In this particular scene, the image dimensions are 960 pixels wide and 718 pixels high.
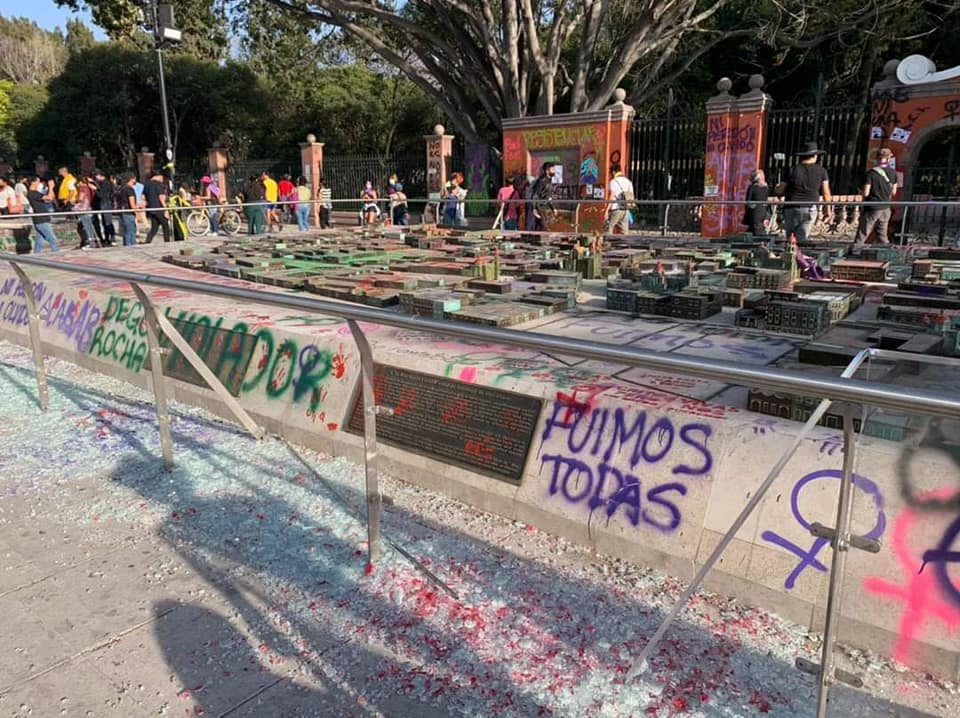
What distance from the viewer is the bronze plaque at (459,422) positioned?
4344 millimetres

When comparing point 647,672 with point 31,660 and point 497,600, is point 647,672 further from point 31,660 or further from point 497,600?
point 31,660

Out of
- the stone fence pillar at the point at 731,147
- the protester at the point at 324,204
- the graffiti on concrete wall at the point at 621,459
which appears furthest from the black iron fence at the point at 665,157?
the graffiti on concrete wall at the point at 621,459

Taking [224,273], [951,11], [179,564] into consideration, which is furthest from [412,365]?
[951,11]

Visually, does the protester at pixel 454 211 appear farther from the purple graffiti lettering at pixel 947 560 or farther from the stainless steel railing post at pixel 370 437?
the purple graffiti lettering at pixel 947 560

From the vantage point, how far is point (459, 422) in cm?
458

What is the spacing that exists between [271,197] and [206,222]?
2.31 meters

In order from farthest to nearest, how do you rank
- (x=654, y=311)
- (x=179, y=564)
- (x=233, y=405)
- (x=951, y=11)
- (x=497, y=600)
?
(x=951, y=11) < (x=654, y=311) < (x=233, y=405) < (x=179, y=564) < (x=497, y=600)

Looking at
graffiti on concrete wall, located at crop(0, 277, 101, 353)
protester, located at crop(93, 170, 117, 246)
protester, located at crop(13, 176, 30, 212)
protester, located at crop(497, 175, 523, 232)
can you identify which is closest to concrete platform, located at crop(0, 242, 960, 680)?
graffiti on concrete wall, located at crop(0, 277, 101, 353)

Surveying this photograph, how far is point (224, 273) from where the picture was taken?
11023 mm

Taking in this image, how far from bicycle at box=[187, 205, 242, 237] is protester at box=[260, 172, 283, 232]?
3.40 feet

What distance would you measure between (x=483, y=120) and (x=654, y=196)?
11.6 m

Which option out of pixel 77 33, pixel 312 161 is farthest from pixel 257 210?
pixel 77 33

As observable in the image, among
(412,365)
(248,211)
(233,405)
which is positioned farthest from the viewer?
(248,211)

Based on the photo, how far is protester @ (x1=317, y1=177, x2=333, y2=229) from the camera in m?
26.0
